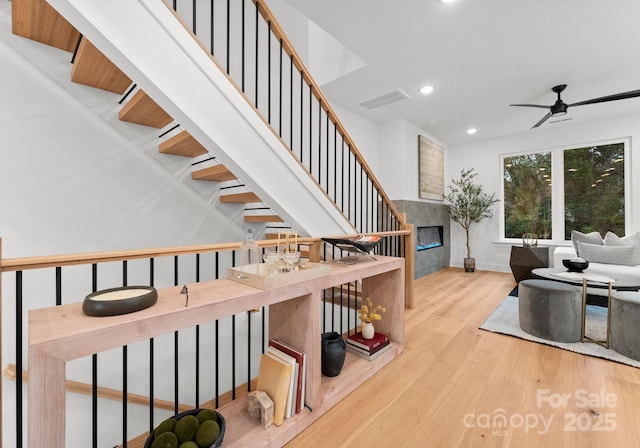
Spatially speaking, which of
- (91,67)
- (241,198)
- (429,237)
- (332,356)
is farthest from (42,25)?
(429,237)

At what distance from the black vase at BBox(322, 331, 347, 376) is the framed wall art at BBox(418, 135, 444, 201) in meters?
4.06

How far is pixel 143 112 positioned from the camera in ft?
6.99

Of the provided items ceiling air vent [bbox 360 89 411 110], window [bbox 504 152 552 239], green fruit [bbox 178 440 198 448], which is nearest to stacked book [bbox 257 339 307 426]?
green fruit [bbox 178 440 198 448]

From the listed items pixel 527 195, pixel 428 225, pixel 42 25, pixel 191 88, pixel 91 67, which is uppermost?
pixel 42 25

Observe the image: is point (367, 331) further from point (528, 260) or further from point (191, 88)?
point (528, 260)

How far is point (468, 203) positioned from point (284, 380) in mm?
5551

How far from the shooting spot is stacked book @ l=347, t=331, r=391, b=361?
2.22 metres

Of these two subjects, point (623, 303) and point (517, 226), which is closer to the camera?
point (623, 303)

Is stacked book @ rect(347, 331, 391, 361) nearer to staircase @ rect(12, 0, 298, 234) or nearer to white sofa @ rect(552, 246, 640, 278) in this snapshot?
staircase @ rect(12, 0, 298, 234)

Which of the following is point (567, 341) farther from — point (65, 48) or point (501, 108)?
point (65, 48)

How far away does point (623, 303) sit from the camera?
7.48ft

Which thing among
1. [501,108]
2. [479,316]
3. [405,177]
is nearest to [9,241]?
[479,316]

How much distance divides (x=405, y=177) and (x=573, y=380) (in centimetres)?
360

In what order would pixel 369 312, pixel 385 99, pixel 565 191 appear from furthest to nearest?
pixel 565 191 → pixel 385 99 → pixel 369 312
